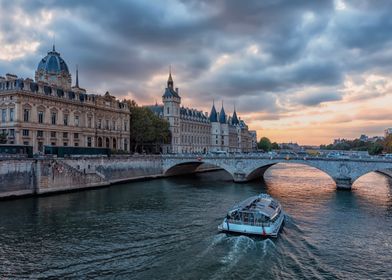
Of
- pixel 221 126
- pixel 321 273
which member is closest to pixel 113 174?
pixel 321 273

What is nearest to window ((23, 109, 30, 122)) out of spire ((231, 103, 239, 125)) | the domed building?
the domed building

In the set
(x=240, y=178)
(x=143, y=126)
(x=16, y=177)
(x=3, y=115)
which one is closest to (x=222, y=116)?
(x=143, y=126)

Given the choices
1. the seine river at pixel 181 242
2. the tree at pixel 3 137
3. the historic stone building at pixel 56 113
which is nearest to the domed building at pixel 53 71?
the historic stone building at pixel 56 113

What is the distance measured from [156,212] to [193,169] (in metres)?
50.1

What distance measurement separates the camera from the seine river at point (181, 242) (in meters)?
20.0

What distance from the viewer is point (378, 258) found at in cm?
2238

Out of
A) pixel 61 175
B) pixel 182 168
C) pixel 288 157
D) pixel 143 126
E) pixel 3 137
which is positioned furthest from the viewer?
pixel 143 126

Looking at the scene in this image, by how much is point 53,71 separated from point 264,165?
2243 inches

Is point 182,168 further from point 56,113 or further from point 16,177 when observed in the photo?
point 16,177

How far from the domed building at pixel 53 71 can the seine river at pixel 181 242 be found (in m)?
50.2

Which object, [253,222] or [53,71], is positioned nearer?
[253,222]

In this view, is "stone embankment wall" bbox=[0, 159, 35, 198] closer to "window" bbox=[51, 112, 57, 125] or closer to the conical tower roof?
"window" bbox=[51, 112, 57, 125]

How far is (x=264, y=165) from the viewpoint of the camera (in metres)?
62.3

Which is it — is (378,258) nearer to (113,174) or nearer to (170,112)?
(113,174)
